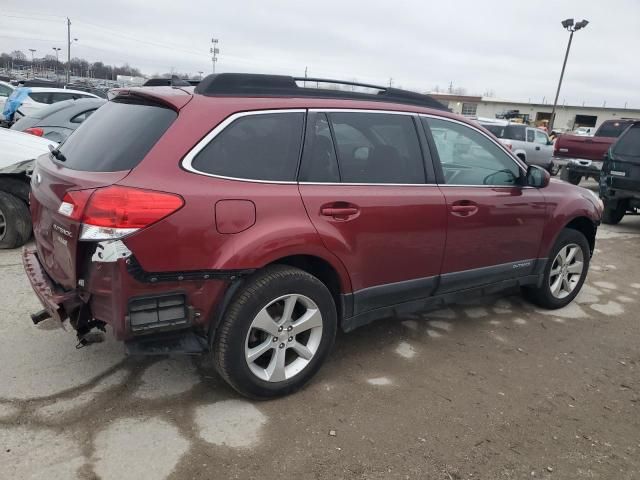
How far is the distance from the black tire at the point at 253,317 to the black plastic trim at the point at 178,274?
0.11m

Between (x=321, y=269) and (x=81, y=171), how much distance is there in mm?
1467

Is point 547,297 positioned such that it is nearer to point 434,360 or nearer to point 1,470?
point 434,360

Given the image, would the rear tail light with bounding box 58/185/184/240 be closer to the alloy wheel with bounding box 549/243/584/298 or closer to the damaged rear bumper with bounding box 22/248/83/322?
the damaged rear bumper with bounding box 22/248/83/322

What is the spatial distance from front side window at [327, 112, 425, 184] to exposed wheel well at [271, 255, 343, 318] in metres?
0.52

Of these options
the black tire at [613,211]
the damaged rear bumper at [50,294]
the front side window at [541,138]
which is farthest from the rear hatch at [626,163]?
the front side window at [541,138]

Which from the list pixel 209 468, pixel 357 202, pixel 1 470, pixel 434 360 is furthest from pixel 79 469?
pixel 434 360

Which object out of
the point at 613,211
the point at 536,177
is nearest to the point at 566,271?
the point at 536,177

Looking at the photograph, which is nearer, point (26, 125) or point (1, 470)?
point (1, 470)

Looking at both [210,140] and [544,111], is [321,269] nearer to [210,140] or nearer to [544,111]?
[210,140]

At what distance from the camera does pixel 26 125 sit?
7.79m

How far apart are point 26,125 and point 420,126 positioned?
21.9ft

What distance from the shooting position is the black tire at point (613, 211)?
8.91 m

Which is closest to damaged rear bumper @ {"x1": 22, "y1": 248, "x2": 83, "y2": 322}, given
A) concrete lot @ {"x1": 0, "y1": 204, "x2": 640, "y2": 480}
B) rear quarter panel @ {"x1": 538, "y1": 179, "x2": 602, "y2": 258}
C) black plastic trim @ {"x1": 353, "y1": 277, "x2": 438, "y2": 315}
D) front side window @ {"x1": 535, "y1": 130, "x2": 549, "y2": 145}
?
concrete lot @ {"x1": 0, "y1": 204, "x2": 640, "y2": 480}

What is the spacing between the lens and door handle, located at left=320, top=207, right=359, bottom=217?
3002 mm
